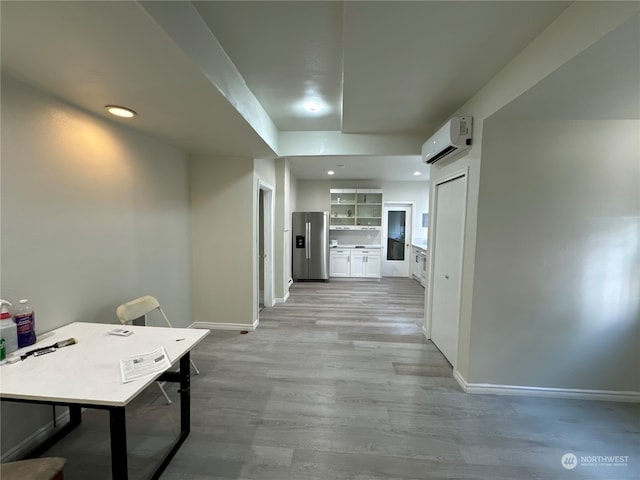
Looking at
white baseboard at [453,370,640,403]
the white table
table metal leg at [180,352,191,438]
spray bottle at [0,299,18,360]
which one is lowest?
white baseboard at [453,370,640,403]

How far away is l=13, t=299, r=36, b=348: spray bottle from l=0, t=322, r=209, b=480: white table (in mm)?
49

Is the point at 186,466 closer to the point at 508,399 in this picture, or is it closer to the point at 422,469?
the point at 422,469

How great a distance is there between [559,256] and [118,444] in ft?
10.4

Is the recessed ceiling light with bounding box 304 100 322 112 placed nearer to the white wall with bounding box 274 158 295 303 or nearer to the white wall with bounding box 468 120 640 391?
the white wall with bounding box 468 120 640 391

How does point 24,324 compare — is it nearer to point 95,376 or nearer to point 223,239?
point 95,376

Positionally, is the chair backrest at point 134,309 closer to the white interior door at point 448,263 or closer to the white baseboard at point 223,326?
the white baseboard at point 223,326

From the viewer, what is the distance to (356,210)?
273 inches

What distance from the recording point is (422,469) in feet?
5.31

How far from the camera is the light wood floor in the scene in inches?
64.0

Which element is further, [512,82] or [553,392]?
[553,392]

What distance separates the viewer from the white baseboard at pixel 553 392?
2.25 m

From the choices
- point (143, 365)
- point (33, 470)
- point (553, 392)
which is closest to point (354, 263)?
point (553, 392)

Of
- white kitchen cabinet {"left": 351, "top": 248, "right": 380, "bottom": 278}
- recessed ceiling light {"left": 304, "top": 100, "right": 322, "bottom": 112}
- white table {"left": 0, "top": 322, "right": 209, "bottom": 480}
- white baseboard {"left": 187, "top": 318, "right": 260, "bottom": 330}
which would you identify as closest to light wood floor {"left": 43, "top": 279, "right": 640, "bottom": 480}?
white table {"left": 0, "top": 322, "right": 209, "bottom": 480}

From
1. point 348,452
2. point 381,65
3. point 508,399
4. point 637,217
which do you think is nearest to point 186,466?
point 348,452
